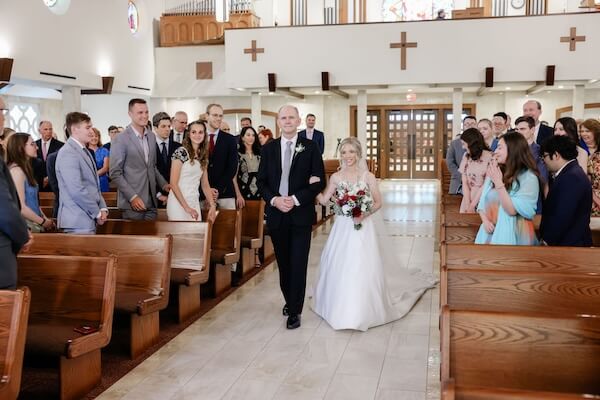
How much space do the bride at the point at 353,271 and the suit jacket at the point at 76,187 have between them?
1.68 m

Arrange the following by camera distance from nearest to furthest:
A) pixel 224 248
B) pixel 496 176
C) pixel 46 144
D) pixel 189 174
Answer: pixel 496 176 < pixel 189 174 < pixel 224 248 < pixel 46 144

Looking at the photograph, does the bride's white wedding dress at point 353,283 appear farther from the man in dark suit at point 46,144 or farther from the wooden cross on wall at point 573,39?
the wooden cross on wall at point 573,39

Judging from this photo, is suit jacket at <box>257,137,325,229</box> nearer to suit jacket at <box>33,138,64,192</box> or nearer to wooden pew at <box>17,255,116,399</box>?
wooden pew at <box>17,255,116,399</box>

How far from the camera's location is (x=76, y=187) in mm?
4414

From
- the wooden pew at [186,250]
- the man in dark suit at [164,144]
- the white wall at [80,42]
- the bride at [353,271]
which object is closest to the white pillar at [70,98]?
the white wall at [80,42]

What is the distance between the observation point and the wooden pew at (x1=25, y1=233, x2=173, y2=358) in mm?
3959

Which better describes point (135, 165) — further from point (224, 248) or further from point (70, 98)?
point (70, 98)

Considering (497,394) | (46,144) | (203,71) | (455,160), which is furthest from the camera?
(203,71)

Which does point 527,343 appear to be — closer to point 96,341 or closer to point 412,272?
point 96,341

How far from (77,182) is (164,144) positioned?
1.97 meters

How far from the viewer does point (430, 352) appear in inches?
158

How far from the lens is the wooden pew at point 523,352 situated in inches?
80.7

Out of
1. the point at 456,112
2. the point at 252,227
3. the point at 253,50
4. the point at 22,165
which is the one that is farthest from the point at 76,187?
the point at 456,112

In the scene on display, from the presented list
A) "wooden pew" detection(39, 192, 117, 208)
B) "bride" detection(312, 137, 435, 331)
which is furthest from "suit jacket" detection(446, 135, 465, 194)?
"wooden pew" detection(39, 192, 117, 208)
